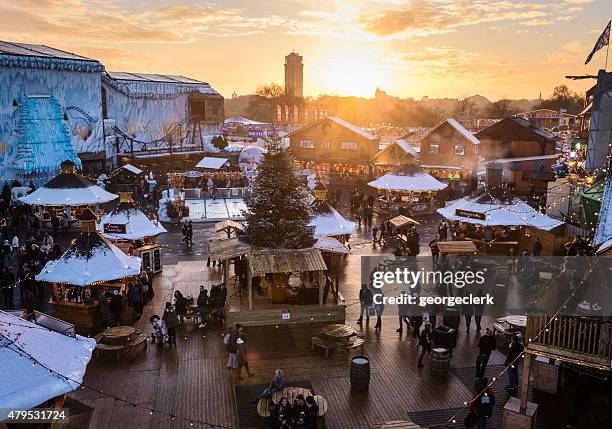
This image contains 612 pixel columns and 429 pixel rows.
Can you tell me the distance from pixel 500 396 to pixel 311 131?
1696 inches

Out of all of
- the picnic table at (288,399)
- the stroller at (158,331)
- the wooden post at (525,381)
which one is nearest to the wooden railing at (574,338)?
the wooden post at (525,381)

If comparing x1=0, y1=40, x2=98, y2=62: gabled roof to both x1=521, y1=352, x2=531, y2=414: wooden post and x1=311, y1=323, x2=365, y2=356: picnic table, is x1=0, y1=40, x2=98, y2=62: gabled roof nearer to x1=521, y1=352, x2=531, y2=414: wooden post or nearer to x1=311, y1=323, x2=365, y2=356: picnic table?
x1=311, y1=323, x2=365, y2=356: picnic table

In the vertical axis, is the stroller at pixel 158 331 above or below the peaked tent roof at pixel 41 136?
below

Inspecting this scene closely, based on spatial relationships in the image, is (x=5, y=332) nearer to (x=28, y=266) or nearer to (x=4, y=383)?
(x=4, y=383)

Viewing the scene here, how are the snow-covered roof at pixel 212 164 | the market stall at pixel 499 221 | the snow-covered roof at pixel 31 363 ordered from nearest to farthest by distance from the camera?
1. the snow-covered roof at pixel 31 363
2. the market stall at pixel 499 221
3. the snow-covered roof at pixel 212 164

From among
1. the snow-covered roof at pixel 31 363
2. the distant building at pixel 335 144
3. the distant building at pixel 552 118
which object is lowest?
the snow-covered roof at pixel 31 363

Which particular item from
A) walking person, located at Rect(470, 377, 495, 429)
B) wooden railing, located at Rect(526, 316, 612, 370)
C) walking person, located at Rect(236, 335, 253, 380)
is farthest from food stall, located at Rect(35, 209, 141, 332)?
wooden railing, located at Rect(526, 316, 612, 370)

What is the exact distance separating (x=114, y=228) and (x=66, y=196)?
Answer: 10.4 metres

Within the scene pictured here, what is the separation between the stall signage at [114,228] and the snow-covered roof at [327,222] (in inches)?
302

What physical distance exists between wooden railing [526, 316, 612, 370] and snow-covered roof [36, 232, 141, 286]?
12036 millimetres

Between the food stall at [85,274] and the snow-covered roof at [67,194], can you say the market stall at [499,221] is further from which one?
the snow-covered roof at [67,194]

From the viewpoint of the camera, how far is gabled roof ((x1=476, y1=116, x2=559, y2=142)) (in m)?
43.8

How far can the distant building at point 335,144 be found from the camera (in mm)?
51031

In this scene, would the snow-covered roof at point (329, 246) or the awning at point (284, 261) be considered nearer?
the awning at point (284, 261)
